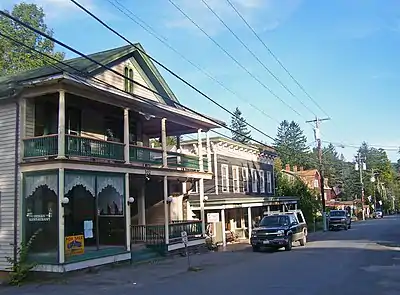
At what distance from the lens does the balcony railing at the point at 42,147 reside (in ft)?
58.8

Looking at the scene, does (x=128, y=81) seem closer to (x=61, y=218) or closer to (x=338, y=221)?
(x=61, y=218)

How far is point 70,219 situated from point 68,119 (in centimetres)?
413

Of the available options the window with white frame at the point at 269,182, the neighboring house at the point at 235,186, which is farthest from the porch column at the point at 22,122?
the window with white frame at the point at 269,182

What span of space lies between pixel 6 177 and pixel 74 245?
150 inches

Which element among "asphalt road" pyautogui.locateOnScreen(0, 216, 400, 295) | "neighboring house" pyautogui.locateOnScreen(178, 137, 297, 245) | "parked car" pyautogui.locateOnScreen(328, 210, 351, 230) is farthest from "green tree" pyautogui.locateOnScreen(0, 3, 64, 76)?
"parked car" pyautogui.locateOnScreen(328, 210, 351, 230)

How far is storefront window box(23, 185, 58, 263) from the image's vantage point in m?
17.4

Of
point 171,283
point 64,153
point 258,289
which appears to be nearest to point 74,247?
point 64,153

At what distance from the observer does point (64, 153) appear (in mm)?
17531

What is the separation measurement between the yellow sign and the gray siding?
2359mm

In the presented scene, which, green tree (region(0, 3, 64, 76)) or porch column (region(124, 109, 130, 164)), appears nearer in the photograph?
porch column (region(124, 109, 130, 164))

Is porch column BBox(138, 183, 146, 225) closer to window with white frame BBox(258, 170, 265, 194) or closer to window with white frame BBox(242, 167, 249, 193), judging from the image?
window with white frame BBox(242, 167, 249, 193)

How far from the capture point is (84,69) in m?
20.5

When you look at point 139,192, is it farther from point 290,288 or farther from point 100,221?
point 290,288

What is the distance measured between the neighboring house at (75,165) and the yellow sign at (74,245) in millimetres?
35
